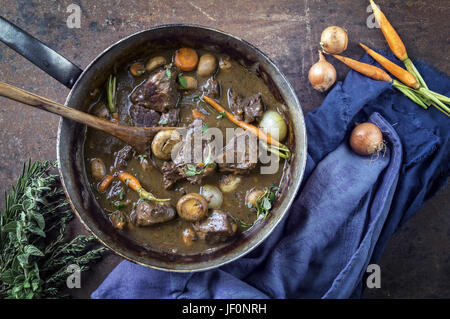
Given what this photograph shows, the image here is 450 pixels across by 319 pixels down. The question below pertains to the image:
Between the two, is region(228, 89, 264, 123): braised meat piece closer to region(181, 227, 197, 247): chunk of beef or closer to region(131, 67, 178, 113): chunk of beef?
region(131, 67, 178, 113): chunk of beef

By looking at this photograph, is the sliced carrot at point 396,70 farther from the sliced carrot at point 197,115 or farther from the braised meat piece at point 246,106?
the sliced carrot at point 197,115

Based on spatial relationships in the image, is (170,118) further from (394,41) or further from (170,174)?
(394,41)

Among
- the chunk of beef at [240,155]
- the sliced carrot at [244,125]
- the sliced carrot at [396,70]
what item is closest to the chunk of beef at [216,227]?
the chunk of beef at [240,155]

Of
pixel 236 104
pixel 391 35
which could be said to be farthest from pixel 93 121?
pixel 391 35

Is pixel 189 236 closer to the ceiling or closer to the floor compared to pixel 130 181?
closer to the floor
